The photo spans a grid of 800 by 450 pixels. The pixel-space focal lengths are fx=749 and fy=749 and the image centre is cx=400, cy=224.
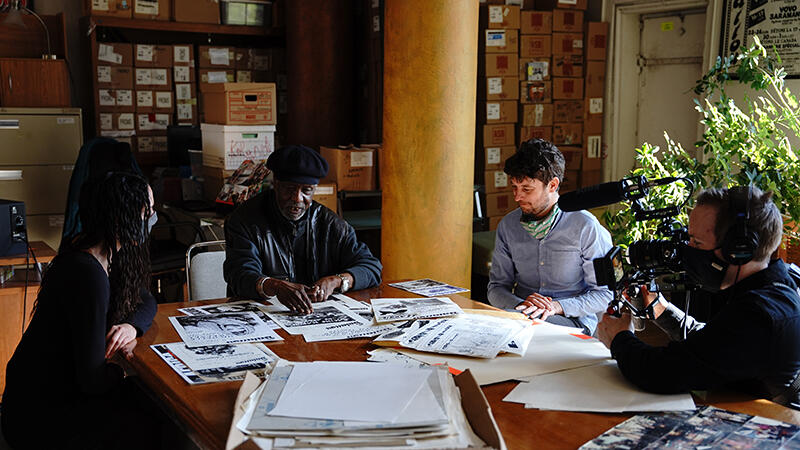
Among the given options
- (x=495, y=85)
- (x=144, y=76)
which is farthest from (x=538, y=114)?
(x=144, y=76)

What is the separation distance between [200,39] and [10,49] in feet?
6.15

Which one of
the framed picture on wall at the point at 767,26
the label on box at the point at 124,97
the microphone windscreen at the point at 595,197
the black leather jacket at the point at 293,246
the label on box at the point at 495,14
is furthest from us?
the label on box at the point at 124,97

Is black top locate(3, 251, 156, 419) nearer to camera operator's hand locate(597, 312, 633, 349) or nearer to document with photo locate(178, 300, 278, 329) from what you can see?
document with photo locate(178, 300, 278, 329)

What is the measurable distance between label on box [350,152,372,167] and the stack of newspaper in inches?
142

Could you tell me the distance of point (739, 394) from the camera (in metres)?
1.84

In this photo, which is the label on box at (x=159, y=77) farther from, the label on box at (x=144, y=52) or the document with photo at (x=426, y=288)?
the document with photo at (x=426, y=288)

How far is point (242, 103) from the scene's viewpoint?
528 centimetres

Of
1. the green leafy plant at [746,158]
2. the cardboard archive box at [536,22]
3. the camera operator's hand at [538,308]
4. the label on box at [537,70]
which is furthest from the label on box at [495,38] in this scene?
the camera operator's hand at [538,308]

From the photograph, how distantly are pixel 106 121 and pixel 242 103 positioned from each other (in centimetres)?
202

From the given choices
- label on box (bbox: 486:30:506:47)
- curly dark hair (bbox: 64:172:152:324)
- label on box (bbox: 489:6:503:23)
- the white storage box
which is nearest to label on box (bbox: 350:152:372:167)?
the white storage box

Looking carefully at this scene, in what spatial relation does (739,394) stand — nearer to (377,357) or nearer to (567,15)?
(377,357)

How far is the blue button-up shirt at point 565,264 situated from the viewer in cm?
297

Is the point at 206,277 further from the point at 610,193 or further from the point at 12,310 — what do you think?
the point at 610,193

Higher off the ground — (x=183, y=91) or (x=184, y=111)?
(x=183, y=91)
